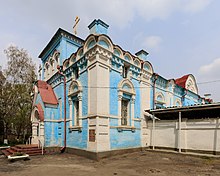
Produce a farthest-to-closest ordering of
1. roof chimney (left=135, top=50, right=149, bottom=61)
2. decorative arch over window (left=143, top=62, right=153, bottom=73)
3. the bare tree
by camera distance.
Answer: the bare tree
roof chimney (left=135, top=50, right=149, bottom=61)
decorative arch over window (left=143, top=62, right=153, bottom=73)

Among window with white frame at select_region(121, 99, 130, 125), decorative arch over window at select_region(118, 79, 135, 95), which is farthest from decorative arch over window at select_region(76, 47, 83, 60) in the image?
window with white frame at select_region(121, 99, 130, 125)

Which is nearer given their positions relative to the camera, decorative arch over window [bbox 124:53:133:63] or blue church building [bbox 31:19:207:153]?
blue church building [bbox 31:19:207:153]

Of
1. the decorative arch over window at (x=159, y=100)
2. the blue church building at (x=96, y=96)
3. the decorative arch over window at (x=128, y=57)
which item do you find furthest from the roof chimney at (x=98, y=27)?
the decorative arch over window at (x=159, y=100)

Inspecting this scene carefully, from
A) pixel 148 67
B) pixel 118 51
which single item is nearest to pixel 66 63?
pixel 118 51

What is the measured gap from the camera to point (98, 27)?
10.7 metres

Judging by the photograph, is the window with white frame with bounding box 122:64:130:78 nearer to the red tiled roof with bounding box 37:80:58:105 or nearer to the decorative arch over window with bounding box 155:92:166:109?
the decorative arch over window with bounding box 155:92:166:109

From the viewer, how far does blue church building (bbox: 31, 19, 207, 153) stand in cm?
951

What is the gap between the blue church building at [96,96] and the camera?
9508 millimetres

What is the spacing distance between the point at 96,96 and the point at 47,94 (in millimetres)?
5952

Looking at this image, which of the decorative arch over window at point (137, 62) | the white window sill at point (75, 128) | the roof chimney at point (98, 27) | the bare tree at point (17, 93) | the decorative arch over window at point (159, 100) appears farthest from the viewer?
the bare tree at point (17, 93)

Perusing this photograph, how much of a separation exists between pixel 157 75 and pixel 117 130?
637 centimetres

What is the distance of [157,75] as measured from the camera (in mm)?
14094

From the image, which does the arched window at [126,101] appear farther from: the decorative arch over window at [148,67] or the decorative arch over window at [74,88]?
the decorative arch over window at [74,88]

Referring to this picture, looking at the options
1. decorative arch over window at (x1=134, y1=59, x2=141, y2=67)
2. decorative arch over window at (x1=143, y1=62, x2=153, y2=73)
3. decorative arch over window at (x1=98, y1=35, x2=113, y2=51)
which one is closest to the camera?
decorative arch over window at (x1=98, y1=35, x2=113, y2=51)
